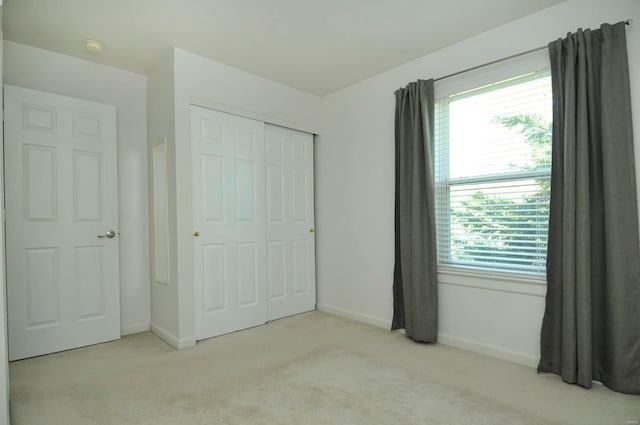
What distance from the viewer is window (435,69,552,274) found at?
2.54 meters

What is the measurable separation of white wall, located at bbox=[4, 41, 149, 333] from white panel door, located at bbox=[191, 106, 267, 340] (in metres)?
0.76

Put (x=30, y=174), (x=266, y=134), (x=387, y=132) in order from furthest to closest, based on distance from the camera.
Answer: (x=266, y=134), (x=387, y=132), (x=30, y=174)

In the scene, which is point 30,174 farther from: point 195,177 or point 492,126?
point 492,126

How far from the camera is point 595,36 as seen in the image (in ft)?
7.32

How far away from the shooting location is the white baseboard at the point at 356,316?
3490 mm

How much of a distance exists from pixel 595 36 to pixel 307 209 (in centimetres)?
293

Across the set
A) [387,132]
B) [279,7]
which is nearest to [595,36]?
[387,132]

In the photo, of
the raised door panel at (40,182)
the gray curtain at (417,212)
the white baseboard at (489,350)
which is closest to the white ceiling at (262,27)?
the gray curtain at (417,212)

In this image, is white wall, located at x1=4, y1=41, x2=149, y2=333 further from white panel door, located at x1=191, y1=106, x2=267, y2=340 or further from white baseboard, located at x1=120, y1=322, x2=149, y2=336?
white panel door, located at x1=191, y1=106, x2=267, y2=340

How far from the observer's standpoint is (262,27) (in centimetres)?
271

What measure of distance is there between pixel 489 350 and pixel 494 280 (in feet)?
1.81

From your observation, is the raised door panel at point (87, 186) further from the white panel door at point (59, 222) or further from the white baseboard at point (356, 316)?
the white baseboard at point (356, 316)

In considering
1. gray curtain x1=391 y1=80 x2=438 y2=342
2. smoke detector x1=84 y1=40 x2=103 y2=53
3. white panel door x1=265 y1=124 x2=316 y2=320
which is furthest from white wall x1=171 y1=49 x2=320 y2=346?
gray curtain x1=391 y1=80 x2=438 y2=342

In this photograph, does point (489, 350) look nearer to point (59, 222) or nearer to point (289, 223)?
point (289, 223)
